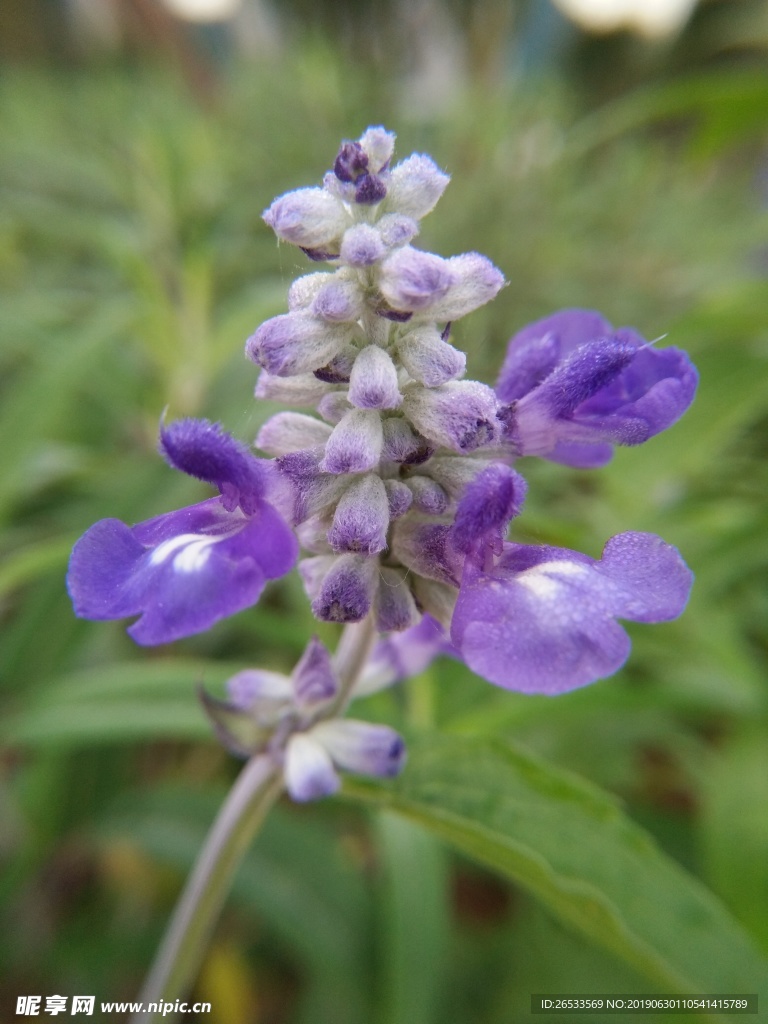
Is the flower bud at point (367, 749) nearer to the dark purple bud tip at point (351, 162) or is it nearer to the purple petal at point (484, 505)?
the purple petal at point (484, 505)

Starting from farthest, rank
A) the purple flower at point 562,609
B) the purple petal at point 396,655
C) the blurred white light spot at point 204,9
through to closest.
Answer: the blurred white light spot at point 204,9, the purple petal at point 396,655, the purple flower at point 562,609

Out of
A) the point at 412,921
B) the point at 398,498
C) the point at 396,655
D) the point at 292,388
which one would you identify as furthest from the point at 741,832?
the point at 292,388

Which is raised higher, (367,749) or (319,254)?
(319,254)

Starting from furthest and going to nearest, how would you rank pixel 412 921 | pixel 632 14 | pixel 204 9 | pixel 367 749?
pixel 204 9
pixel 632 14
pixel 412 921
pixel 367 749

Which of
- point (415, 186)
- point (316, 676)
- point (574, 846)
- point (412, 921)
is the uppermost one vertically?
point (415, 186)

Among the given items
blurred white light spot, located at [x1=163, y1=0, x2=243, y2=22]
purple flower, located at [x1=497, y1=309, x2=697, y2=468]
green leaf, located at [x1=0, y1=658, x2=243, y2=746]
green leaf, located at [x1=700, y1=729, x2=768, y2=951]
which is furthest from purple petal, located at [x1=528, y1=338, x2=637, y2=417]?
blurred white light spot, located at [x1=163, y1=0, x2=243, y2=22]

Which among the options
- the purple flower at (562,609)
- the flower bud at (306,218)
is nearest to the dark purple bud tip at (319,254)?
the flower bud at (306,218)

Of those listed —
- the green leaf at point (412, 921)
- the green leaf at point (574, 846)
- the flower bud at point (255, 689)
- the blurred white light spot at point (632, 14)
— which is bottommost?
the green leaf at point (412, 921)

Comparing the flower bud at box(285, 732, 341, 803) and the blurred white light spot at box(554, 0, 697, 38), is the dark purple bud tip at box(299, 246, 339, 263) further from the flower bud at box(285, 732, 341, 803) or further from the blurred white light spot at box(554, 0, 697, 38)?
the blurred white light spot at box(554, 0, 697, 38)

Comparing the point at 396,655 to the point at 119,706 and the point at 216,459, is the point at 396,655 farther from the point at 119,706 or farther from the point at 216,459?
the point at 119,706
